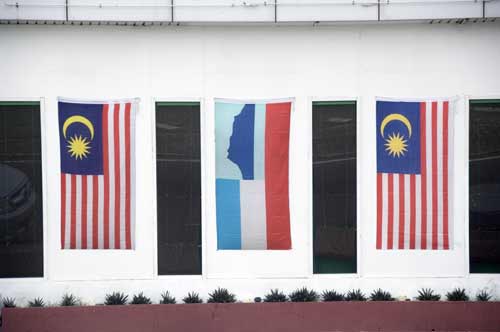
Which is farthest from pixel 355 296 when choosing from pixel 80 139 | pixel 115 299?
pixel 80 139

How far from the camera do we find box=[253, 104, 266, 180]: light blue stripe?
13898mm

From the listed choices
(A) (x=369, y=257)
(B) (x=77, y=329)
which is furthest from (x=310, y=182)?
(B) (x=77, y=329)

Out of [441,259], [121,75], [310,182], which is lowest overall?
[441,259]

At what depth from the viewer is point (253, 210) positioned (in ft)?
45.7

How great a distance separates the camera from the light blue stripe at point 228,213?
13945 millimetres

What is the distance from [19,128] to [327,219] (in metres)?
6.60

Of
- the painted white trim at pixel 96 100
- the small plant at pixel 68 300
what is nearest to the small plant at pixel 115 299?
the small plant at pixel 68 300

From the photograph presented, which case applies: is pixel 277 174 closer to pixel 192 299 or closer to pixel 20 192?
pixel 192 299

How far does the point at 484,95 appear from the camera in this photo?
13898mm

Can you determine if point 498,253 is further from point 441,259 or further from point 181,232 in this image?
point 181,232

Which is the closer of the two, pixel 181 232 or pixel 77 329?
pixel 77 329

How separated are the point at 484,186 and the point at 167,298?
6924 millimetres

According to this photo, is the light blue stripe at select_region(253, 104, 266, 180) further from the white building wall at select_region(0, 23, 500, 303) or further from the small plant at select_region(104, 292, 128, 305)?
the small plant at select_region(104, 292, 128, 305)

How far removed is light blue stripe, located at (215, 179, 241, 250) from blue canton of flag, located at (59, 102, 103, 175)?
2488mm
